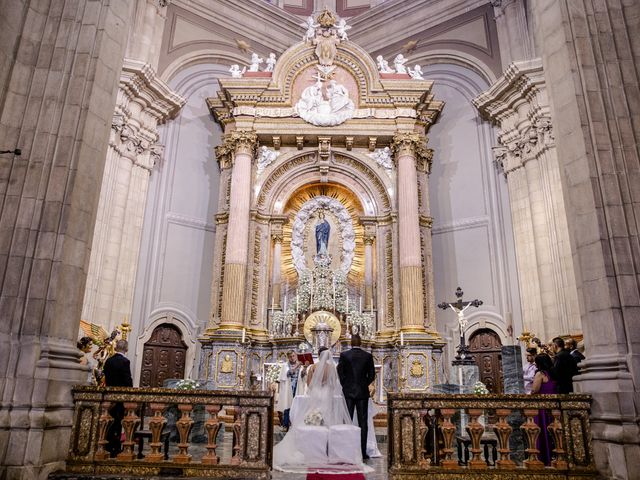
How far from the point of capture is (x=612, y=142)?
554cm

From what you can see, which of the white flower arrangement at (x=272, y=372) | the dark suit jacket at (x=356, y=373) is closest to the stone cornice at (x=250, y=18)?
the white flower arrangement at (x=272, y=372)

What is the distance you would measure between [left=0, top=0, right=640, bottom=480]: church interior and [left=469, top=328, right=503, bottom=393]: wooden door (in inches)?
2.8

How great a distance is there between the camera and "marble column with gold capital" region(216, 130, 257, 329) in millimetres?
12305

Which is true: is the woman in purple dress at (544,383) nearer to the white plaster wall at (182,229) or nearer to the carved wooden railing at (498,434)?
the carved wooden railing at (498,434)

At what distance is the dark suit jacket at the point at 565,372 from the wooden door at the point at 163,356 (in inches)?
383

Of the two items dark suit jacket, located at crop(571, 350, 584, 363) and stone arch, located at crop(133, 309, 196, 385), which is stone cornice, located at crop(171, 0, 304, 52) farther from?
dark suit jacket, located at crop(571, 350, 584, 363)

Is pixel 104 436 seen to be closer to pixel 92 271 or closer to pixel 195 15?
pixel 92 271

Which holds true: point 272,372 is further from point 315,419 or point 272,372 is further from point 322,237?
point 315,419

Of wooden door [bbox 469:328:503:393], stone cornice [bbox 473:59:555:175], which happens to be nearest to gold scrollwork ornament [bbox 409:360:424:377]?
wooden door [bbox 469:328:503:393]

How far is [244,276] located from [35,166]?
751cm

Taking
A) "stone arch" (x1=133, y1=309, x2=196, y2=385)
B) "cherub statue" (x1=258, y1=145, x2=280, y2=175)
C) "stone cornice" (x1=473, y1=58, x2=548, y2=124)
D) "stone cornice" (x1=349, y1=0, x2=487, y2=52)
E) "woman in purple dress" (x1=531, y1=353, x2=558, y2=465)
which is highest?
"stone cornice" (x1=349, y1=0, x2=487, y2=52)

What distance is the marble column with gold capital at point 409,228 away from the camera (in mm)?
12305

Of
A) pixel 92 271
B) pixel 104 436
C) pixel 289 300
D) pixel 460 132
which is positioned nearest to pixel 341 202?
pixel 289 300

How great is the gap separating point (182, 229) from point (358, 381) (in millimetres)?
9119
